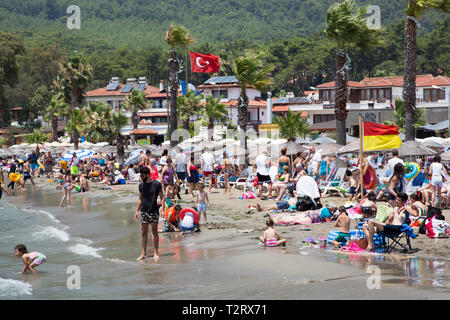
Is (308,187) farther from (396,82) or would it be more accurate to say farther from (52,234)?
(396,82)

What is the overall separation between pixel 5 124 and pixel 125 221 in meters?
75.0

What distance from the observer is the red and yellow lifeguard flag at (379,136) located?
14328 mm

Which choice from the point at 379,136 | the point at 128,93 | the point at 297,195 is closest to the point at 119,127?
the point at 297,195

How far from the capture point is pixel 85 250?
12188 mm

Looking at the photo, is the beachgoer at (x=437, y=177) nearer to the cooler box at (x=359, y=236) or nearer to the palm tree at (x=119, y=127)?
the cooler box at (x=359, y=236)

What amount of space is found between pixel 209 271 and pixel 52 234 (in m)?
7.06

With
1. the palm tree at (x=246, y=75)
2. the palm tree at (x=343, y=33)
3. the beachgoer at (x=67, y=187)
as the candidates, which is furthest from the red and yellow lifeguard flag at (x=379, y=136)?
the palm tree at (x=246, y=75)

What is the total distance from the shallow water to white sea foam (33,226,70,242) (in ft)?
0.38

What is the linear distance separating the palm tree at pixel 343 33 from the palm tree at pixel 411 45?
2.60 m

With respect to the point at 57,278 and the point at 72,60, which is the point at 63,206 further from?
the point at 72,60

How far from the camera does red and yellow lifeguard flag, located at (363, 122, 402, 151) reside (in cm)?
1433

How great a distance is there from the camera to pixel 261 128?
2502 inches

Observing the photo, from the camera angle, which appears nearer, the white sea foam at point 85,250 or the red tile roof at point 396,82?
the white sea foam at point 85,250
